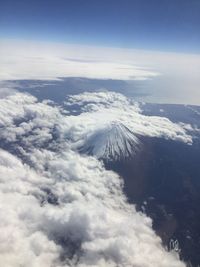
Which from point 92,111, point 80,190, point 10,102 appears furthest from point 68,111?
point 80,190

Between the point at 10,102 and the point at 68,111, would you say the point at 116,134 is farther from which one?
the point at 10,102

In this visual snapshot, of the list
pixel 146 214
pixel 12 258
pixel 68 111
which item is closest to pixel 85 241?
pixel 12 258

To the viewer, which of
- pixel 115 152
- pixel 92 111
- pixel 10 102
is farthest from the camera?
pixel 92 111

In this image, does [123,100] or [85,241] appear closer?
[85,241]

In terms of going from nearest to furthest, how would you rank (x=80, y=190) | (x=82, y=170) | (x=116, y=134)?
(x=80, y=190), (x=82, y=170), (x=116, y=134)

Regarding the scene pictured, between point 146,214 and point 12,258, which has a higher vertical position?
point 12,258

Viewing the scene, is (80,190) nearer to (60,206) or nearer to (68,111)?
(60,206)
